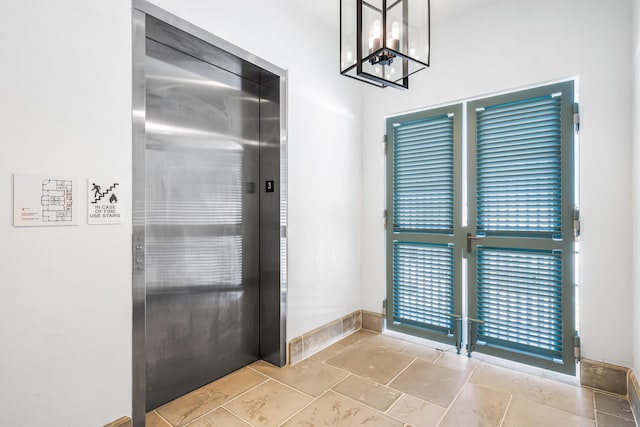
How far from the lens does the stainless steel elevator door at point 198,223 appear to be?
6.31 feet

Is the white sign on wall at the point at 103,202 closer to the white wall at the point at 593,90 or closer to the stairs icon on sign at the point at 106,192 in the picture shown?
the stairs icon on sign at the point at 106,192

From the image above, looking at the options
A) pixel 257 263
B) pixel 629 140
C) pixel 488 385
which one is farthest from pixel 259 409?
pixel 629 140

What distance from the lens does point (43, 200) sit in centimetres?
134

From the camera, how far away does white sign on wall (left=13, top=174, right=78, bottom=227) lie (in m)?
1.28

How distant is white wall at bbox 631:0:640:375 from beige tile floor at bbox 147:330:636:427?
1.52 ft

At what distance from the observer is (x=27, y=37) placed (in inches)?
50.8

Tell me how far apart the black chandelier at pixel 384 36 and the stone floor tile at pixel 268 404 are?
1844 millimetres

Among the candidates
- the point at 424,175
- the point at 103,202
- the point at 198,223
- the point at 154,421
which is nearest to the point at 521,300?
the point at 424,175

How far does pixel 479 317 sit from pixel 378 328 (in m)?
0.93

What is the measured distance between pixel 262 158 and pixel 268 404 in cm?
166

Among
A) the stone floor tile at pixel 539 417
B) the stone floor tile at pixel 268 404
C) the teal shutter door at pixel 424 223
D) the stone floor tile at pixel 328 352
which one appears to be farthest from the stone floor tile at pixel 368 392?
the teal shutter door at pixel 424 223

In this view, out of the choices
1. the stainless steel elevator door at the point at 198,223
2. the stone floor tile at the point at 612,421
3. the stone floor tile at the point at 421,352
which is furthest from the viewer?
the stone floor tile at the point at 421,352

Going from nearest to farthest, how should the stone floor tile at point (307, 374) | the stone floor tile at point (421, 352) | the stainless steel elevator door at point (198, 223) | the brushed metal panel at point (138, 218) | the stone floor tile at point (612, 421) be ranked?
the brushed metal panel at point (138, 218)
the stone floor tile at point (612, 421)
the stainless steel elevator door at point (198, 223)
the stone floor tile at point (307, 374)
the stone floor tile at point (421, 352)

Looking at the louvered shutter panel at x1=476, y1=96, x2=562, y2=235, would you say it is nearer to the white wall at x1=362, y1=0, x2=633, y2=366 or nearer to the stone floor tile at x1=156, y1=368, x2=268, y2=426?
the white wall at x1=362, y1=0, x2=633, y2=366
